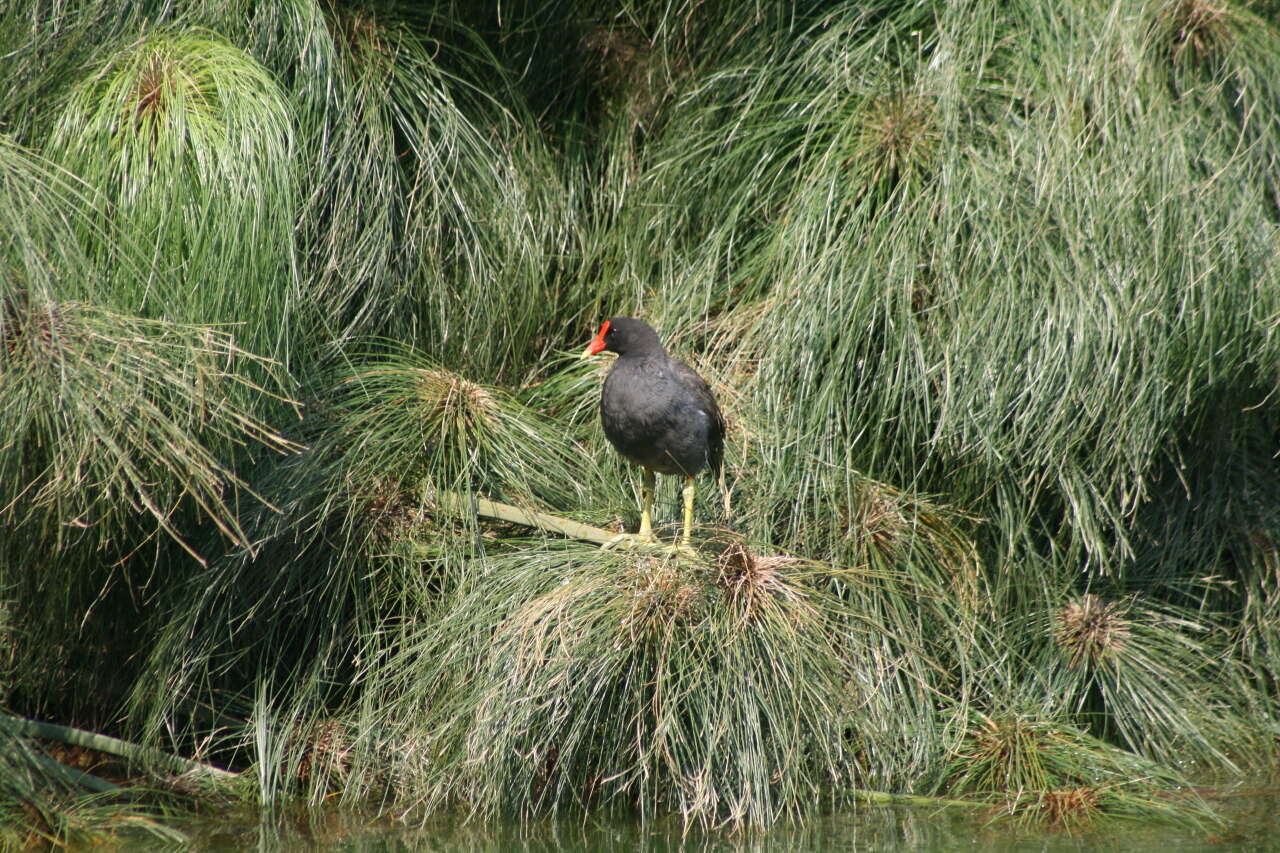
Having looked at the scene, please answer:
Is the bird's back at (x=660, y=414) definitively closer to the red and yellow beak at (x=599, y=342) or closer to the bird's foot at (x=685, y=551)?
the red and yellow beak at (x=599, y=342)

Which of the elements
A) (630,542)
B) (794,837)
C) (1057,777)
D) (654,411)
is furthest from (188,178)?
(1057,777)

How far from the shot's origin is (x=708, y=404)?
11.9 feet

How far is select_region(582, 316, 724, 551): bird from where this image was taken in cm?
353

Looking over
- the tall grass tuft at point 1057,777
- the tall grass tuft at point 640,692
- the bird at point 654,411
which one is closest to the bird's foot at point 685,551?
the tall grass tuft at point 640,692

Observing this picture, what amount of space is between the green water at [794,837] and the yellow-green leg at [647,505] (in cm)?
75

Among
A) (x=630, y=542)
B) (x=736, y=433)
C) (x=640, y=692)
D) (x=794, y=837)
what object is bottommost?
(x=794, y=837)

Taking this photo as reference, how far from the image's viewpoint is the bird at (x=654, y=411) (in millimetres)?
3529

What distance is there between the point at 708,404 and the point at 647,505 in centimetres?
33

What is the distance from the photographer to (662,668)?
3098mm

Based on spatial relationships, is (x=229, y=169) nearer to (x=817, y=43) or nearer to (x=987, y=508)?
(x=817, y=43)

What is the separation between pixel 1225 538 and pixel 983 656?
3.12 feet

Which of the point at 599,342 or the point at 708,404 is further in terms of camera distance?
the point at 599,342

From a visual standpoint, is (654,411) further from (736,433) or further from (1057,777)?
(1057,777)

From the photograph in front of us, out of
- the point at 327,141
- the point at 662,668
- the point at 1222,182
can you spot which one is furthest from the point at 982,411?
the point at 327,141
